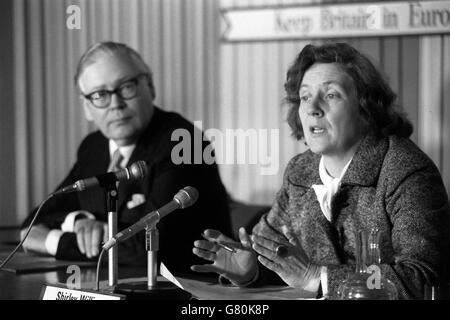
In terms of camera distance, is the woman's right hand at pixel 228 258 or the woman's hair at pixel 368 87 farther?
the woman's hair at pixel 368 87

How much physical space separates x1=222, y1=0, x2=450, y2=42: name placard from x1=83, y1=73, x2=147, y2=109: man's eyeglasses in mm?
939

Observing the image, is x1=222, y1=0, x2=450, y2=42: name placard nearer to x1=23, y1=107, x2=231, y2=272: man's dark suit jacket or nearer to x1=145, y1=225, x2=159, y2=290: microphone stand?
x1=23, y1=107, x2=231, y2=272: man's dark suit jacket

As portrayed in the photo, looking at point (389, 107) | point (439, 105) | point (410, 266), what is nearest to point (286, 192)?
point (389, 107)

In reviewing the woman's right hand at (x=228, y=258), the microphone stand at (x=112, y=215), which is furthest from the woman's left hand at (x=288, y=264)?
the microphone stand at (x=112, y=215)

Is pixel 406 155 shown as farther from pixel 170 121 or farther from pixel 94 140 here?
pixel 94 140

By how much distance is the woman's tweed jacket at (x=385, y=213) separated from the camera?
6.16 feet

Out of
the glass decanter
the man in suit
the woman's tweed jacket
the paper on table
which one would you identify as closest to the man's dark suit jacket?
the man in suit

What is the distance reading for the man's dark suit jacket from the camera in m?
2.59

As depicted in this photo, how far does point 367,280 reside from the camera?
165 centimetres

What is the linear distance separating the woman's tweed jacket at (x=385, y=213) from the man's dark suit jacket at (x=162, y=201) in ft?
1.27

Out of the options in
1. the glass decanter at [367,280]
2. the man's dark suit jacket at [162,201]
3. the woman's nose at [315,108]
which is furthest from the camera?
the man's dark suit jacket at [162,201]

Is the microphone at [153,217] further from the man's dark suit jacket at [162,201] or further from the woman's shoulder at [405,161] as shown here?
the man's dark suit jacket at [162,201]
